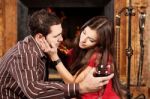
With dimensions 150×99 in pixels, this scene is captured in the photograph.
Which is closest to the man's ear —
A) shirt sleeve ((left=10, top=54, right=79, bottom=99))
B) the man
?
the man

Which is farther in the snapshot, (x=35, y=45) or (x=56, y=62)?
(x=56, y=62)

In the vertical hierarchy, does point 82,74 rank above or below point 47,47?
below

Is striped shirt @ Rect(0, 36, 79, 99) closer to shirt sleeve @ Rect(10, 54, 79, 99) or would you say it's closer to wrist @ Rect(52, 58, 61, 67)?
shirt sleeve @ Rect(10, 54, 79, 99)

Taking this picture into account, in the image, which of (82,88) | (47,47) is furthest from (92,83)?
(47,47)

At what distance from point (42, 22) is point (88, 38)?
327 millimetres

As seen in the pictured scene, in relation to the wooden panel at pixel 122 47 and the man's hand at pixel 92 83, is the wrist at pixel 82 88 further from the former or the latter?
the wooden panel at pixel 122 47

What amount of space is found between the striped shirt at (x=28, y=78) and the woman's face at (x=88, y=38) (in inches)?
12.3

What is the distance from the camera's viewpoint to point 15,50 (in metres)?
1.88

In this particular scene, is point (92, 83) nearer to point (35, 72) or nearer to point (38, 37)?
point (35, 72)

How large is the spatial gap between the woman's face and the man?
0.23 meters

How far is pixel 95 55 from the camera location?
2.11 meters

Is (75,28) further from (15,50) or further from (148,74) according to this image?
(15,50)

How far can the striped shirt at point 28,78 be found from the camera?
68.8 inches

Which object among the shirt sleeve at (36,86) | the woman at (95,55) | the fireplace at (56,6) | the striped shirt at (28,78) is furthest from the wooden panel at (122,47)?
the shirt sleeve at (36,86)
